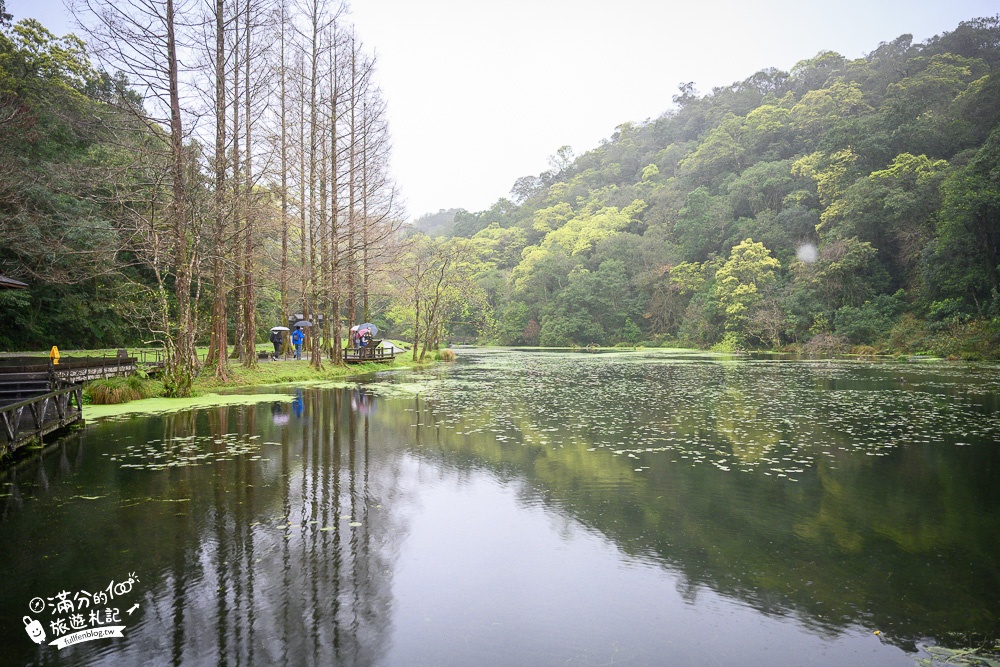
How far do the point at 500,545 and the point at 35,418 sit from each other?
793 centimetres

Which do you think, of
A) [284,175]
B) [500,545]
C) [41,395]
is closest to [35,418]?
[41,395]

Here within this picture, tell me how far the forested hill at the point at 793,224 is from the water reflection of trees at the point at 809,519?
29.1 metres

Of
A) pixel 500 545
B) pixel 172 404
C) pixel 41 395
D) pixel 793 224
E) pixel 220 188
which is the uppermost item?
pixel 793 224

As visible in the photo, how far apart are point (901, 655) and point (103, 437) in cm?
1090

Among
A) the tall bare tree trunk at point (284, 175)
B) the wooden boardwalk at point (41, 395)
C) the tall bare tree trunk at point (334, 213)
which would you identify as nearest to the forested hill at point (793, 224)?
the tall bare tree trunk at point (334, 213)

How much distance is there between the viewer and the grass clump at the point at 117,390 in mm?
13094

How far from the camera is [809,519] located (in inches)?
226

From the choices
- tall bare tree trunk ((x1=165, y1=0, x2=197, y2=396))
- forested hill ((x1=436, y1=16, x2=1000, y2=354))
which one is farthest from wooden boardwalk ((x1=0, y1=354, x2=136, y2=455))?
forested hill ((x1=436, y1=16, x2=1000, y2=354))

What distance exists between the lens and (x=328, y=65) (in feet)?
76.0

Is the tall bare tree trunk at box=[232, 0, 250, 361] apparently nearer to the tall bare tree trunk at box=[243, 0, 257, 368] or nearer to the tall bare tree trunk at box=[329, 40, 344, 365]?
→ the tall bare tree trunk at box=[243, 0, 257, 368]

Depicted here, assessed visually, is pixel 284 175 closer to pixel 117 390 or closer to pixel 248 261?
pixel 248 261

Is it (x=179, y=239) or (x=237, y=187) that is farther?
(x=237, y=187)

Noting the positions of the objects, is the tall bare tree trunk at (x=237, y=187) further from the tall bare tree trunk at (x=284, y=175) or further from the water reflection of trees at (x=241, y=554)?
the water reflection of trees at (x=241, y=554)

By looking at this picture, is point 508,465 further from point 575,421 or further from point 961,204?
point 961,204
